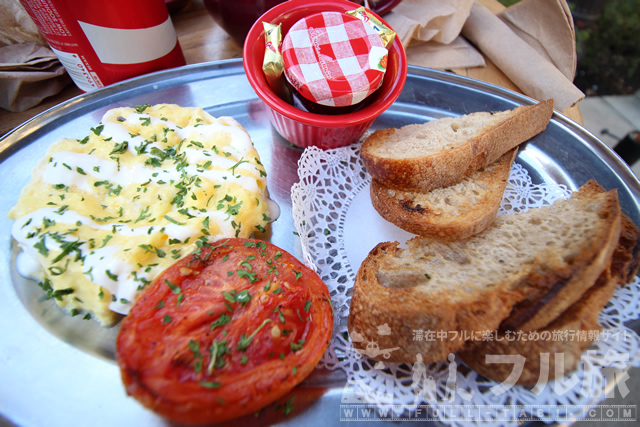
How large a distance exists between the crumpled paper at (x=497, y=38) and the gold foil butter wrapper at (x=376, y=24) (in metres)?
0.69

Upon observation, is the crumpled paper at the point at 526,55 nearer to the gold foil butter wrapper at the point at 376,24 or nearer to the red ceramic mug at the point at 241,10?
the red ceramic mug at the point at 241,10

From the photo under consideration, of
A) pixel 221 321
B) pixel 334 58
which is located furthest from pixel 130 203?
pixel 334 58

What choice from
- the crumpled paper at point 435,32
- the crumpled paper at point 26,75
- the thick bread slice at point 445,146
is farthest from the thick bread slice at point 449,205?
the crumpled paper at point 26,75

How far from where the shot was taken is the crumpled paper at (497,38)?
7.42ft

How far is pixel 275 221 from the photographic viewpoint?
1699 millimetres

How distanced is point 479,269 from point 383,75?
958mm

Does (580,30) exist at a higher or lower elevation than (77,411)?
lower

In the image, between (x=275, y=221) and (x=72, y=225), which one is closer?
(x=72, y=225)

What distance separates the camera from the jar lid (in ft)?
5.10

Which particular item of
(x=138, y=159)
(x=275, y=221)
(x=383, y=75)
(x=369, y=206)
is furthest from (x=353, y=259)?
(x=138, y=159)

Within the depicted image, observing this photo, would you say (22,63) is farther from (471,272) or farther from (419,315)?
(471,272)

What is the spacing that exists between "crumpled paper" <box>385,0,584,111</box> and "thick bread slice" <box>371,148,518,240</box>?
38.3 inches

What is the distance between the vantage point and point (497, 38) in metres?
2.40

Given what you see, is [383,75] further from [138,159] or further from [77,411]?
[77,411]
